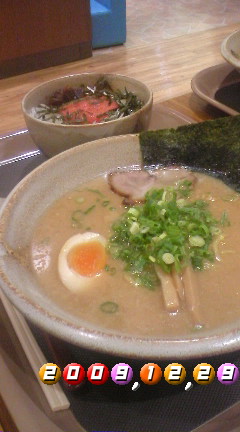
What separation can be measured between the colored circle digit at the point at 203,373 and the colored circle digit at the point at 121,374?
4.9 inches

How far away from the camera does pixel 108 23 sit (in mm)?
3580

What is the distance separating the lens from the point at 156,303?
95 centimetres

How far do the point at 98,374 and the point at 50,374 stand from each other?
92mm

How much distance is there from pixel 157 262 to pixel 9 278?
315 mm

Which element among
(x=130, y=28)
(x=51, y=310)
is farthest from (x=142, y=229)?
(x=130, y=28)

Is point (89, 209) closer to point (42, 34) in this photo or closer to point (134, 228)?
point (134, 228)

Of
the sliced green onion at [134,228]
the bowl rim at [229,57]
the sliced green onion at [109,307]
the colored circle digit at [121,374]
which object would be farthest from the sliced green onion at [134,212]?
the bowl rim at [229,57]

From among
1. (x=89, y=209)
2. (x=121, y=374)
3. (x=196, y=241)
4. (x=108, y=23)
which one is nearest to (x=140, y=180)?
(x=89, y=209)

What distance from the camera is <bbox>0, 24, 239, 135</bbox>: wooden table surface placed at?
1876 millimetres

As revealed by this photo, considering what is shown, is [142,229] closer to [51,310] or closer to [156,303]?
[156,303]

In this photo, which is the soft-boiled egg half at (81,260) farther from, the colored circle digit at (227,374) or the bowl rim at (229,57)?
the bowl rim at (229,57)

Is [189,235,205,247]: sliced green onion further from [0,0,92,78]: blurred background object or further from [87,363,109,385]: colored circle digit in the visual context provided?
[0,0,92,78]: blurred background object

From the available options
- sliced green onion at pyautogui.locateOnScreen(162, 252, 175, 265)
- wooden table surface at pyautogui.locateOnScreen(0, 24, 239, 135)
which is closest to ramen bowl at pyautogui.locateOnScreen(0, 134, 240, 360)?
sliced green onion at pyautogui.locateOnScreen(162, 252, 175, 265)

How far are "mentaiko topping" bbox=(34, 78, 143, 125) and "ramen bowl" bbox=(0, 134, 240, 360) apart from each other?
0.66 feet
